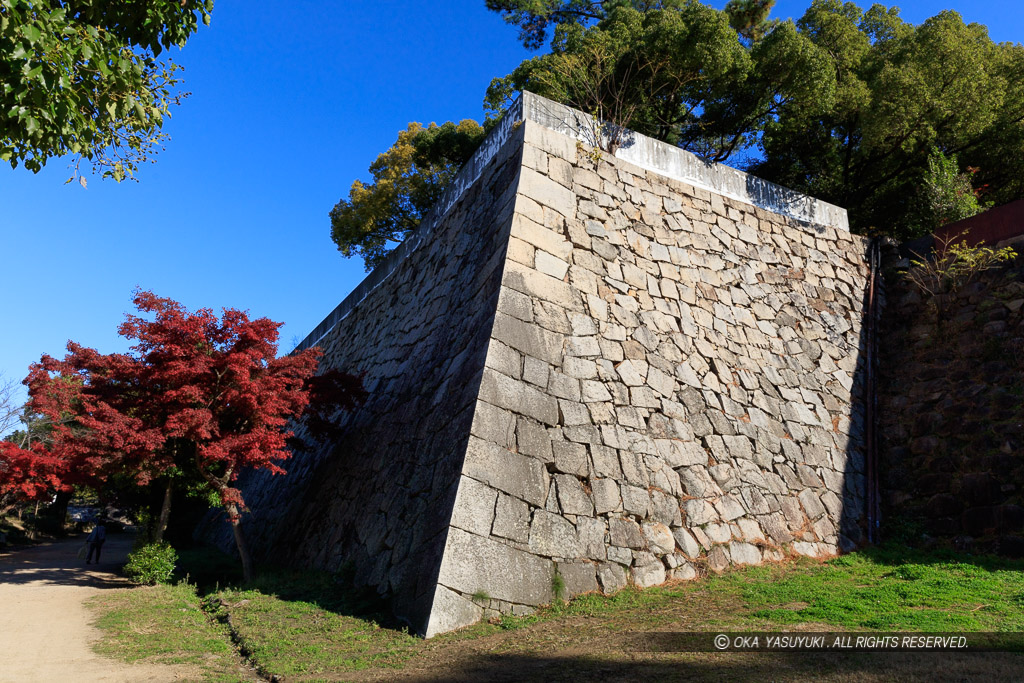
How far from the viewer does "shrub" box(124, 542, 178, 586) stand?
900cm

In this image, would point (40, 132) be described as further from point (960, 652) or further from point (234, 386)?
point (960, 652)

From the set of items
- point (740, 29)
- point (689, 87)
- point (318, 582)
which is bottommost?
point (318, 582)

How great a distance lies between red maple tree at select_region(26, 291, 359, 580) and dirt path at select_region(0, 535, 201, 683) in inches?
64.0

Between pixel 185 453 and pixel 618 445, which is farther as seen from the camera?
pixel 185 453

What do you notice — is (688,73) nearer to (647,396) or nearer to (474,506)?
(647,396)

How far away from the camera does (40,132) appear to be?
4707 mm

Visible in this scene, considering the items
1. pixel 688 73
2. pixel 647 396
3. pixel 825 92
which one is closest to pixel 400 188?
Result: pixel 688 73

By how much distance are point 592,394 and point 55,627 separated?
619cm

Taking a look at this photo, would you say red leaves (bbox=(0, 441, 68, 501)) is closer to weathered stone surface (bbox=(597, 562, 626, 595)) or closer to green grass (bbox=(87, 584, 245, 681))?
green grass (bbox=(87, 584, 245, 681))

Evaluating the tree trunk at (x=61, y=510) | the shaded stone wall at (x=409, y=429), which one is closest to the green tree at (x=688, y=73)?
the shaded stone wall at (x=409, y=429)

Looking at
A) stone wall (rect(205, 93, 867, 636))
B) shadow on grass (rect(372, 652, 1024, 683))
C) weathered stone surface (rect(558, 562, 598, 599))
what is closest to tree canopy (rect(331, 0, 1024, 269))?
stone wall (rect(205, 93, 867, 636))

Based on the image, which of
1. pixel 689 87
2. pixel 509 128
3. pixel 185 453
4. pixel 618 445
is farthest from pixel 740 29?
pixel 185 453

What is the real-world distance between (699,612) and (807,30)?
1279 cm

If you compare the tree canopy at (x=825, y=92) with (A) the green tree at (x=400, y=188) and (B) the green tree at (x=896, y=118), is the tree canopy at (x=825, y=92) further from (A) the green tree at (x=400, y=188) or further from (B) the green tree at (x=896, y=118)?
(A) the green tree at (x=400, y=188)
